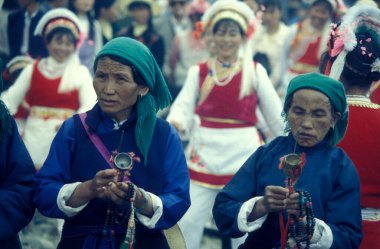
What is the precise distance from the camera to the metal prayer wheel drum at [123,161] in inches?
155

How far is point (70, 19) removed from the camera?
812 cm

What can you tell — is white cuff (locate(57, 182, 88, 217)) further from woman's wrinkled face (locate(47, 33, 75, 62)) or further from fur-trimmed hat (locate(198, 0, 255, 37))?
woman's wrinkled face (locate(47, 33, 75, 62))

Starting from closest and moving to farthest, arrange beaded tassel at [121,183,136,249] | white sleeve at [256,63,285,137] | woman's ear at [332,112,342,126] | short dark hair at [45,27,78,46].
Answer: beaded tassel at [121,183,136,249] < woman's ear at [332,112,342,126] < white sleeve at [256,63,285,137] < short dark hair at [45,27,78,46]

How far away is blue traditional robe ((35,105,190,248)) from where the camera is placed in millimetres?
4293

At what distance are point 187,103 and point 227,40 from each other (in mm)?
764

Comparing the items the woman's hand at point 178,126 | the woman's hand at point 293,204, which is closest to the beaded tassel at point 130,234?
the woman's hand at point 293,204

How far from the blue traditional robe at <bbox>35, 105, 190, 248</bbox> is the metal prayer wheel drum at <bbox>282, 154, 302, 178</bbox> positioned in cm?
66

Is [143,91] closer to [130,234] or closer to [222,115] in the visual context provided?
[130,234]

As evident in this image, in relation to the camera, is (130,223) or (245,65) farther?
(245,65)

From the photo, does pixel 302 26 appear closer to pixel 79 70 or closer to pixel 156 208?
pixel 79 70

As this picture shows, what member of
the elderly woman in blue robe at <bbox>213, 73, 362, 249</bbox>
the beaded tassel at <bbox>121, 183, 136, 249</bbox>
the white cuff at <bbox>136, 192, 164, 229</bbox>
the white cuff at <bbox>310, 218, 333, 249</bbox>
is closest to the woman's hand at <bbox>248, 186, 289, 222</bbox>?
the elderly woman in blue robe at <bbox>213, 73, 362, 249</bbox>

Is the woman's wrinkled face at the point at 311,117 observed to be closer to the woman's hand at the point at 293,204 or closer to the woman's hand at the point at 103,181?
the woman's hand at the point at 293,204

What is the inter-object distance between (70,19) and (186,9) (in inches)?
192

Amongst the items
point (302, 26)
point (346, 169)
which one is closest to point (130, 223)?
point (346, 169)
